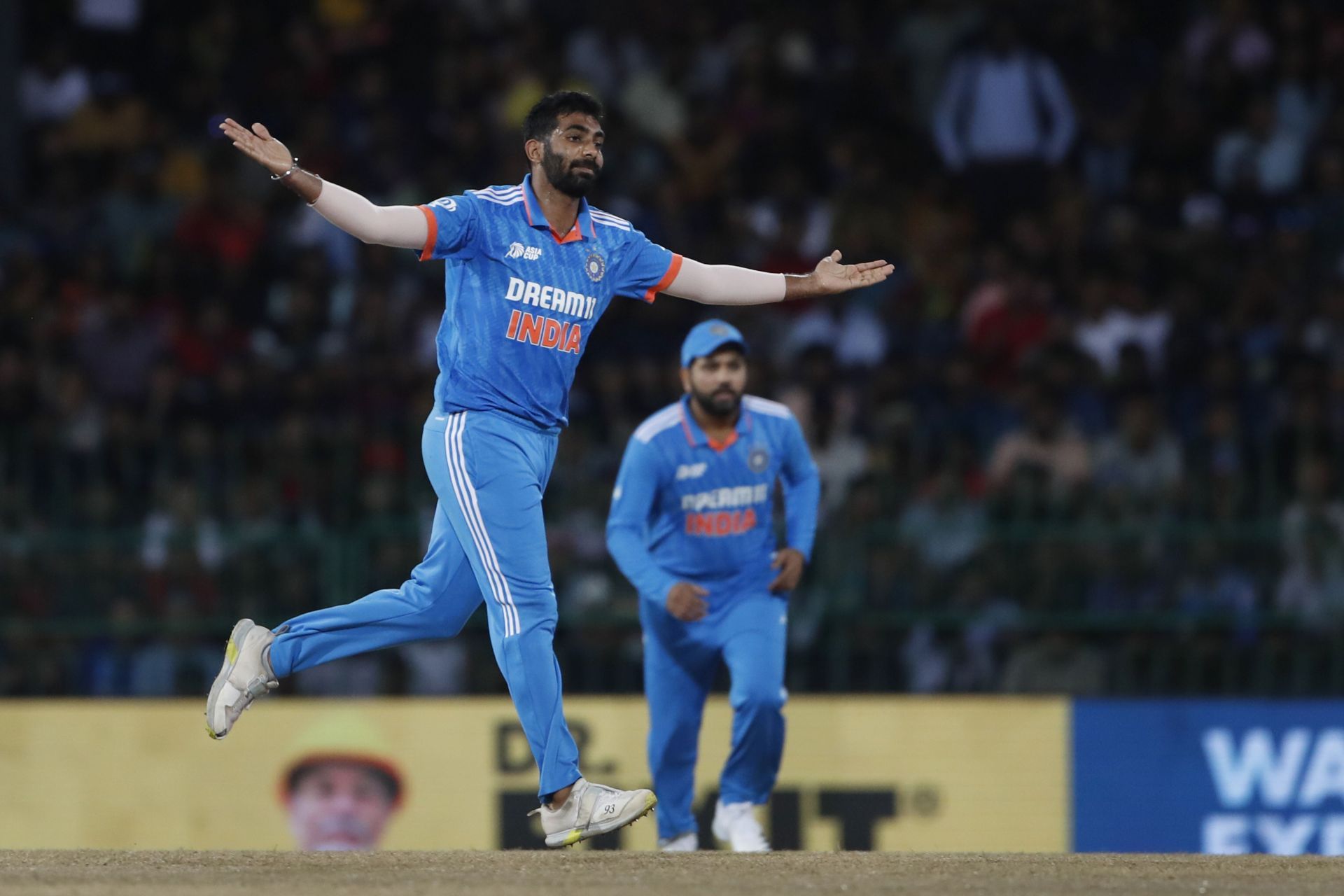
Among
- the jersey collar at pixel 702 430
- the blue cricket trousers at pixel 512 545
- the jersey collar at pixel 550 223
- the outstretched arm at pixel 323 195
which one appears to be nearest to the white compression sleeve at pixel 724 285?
the jersey collar at pixel 550 223

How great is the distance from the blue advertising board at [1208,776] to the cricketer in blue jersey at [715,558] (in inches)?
93.8

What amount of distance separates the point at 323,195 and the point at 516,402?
3.17ft

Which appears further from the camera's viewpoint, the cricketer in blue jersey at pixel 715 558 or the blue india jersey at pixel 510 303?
the cricketer in blue jersey at pixel 715 558

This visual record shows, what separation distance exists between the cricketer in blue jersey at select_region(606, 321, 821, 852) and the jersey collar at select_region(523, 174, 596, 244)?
254cm

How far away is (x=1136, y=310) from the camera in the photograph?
1354 centimetres

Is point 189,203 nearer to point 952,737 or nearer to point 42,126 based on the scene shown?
point 42,126

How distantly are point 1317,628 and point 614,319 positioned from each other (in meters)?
5.04

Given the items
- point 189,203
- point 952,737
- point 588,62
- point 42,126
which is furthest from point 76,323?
point 952,737

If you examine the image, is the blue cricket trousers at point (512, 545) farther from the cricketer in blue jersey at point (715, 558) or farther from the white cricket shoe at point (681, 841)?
the white cricket shoe at point (681, 841)

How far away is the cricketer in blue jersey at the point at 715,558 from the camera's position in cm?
946

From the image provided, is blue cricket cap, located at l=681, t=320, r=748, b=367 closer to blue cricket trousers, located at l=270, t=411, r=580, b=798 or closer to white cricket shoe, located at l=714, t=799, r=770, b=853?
white cricket shoe, located at l=714, t=799, r=770, b=853

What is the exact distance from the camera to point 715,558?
31.5 feet

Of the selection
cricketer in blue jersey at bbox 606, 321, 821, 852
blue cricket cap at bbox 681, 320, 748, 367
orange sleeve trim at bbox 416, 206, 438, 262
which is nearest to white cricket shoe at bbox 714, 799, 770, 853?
cricketer in blue jersey at bbox 606, 321, 821, 852

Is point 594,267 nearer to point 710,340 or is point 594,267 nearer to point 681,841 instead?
point 710,340
